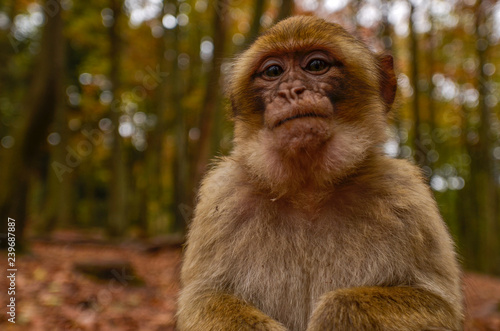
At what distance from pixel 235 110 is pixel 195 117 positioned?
16.3 metres

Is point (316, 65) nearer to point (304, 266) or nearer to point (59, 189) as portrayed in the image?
point (304, 266)

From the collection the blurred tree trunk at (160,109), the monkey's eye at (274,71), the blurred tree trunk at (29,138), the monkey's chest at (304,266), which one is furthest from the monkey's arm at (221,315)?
the blurred tree trunk at (160,109)

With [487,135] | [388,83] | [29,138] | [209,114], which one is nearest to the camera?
[388,83]

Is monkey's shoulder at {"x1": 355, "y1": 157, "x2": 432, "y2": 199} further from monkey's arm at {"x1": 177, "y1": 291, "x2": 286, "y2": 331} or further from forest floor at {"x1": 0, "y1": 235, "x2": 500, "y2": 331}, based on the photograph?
forest floor at {"x1": 0, "y1": 235, "x2": 500, "y2": 331}

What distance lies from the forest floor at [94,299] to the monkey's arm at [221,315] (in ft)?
3.38

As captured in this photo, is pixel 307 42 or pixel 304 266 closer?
pixel 304 266

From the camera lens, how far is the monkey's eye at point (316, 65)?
7.80 feet

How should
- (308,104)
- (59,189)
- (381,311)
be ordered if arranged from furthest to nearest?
(59,189) → (308,104) → (381,311)

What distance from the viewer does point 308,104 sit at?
2.13 metres

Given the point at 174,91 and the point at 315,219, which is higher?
the point at 174,91

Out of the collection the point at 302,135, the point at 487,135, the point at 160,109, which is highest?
the point at 160,109

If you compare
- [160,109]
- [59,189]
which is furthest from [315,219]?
[59,189]

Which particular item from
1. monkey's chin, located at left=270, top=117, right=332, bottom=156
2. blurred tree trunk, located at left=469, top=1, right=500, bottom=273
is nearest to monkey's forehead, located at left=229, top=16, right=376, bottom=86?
monkey's chin, located at left=270, top=117, right=332, bottom=156

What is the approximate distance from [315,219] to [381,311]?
0.54 metres
